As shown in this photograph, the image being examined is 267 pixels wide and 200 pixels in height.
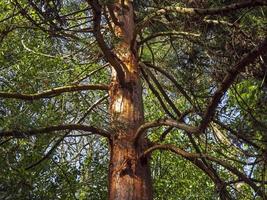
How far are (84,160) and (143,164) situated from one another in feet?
7.05

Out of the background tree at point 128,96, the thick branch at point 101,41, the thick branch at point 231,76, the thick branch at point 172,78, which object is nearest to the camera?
the thick branch at point 231,76

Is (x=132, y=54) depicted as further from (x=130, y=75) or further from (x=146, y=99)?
(x=146, y=99)

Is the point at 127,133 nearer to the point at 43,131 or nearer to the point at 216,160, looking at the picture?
the point at 43,131

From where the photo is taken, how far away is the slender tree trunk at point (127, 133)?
146 inches

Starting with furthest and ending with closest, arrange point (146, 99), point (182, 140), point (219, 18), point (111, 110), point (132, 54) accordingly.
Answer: point (146, 99) → point (182, 140) → point (132, 54) → point (111, 110) → point (219, 18)

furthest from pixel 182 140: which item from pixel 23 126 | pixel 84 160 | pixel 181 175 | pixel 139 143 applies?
pixel 23 126

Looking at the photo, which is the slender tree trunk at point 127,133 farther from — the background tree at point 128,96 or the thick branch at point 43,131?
the thick branch at point 43,131

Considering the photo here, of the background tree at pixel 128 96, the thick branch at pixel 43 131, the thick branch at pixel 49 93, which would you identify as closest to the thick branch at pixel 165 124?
the background tree at pixel 128 96

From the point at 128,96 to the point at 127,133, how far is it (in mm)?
464

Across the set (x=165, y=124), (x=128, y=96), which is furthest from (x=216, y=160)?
(x=128, y=96)

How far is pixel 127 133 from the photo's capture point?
402cm

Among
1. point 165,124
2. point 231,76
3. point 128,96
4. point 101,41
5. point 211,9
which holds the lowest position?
point 231,76

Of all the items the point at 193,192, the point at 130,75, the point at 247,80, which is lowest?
the point at 247,80

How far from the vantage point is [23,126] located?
377 cm
